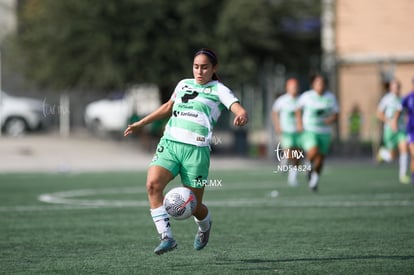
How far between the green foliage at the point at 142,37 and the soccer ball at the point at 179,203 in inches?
972

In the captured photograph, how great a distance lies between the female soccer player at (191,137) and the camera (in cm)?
995

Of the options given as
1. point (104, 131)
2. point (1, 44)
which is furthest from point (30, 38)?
point (104, 131)

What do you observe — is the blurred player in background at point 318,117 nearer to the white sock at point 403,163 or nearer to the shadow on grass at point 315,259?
the white sock at point 403,163

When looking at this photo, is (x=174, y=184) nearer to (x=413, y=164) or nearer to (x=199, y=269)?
(x=413, y=164)

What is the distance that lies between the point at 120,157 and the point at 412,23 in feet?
57.3

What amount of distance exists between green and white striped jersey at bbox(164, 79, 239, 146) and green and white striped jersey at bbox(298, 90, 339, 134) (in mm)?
10577

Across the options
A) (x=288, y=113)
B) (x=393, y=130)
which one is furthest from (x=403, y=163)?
(x=288, y=113)

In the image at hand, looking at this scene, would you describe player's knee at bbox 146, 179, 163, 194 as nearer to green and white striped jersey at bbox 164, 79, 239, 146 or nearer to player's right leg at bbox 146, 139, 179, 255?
player's right leg at bbox 146, 139, 179, 255

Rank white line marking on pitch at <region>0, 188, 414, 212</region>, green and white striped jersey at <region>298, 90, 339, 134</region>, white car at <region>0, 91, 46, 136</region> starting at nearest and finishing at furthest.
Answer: white line marking on pitch at <region>0, 188, 414, 212</region>, green and white striped jersey at <region>298, 90, 339, 134</region>, white car at <region>0, 91, 46, 136</region>

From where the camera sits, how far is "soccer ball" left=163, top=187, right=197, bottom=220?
9625 millimetres

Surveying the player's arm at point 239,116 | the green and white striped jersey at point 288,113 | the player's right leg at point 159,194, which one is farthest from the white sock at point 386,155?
the player's right leg at point 159,194

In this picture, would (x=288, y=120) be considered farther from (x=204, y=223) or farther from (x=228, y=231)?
(x=204, y=223)

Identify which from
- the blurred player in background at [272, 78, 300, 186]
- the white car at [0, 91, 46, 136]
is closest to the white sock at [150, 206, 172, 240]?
the blurred player in background at [272, 78, 300, 186]

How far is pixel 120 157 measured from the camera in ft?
114
